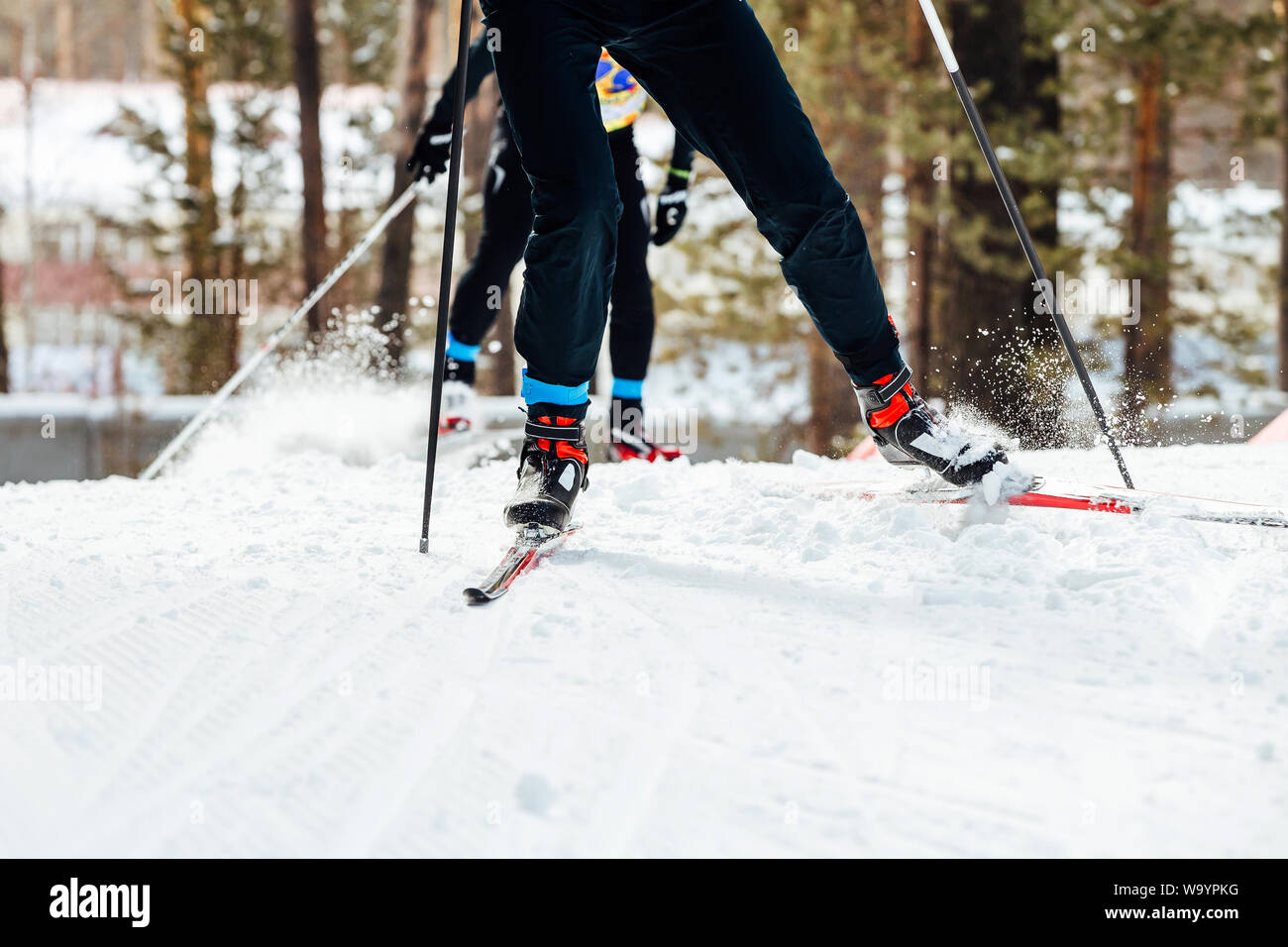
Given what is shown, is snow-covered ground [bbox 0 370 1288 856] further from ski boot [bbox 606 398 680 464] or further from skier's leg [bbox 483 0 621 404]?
ski boot [bbox 606 398 680 464]

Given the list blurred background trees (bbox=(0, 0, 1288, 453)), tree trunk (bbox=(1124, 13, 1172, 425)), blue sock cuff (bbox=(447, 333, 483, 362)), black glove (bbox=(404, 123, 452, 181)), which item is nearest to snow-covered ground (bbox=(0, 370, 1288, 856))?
blue sock cuff (bbox=(447, 333, 483, 362))

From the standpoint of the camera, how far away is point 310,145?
36.6ft

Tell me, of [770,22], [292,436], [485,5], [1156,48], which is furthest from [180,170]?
[485,5]

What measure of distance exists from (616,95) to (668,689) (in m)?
2.43

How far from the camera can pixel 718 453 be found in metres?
7.91

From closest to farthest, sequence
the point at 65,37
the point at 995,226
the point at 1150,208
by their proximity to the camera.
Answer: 1. the point at 995,226
2. the point at 1150,208
3. the point at 65,37

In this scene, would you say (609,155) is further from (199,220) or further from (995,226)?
(199,220)

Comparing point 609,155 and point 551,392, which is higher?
point 609,155

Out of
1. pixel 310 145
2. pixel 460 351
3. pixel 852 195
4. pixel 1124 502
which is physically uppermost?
pixel 310 145

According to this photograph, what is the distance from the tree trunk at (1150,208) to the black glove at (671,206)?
6.86 metres

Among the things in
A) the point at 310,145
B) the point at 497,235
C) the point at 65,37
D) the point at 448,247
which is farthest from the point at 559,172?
the point at 65,37

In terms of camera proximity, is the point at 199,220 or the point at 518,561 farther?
the point at 199,220

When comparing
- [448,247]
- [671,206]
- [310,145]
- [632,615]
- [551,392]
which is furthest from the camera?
[310,145]
